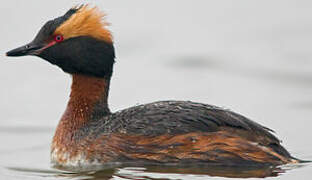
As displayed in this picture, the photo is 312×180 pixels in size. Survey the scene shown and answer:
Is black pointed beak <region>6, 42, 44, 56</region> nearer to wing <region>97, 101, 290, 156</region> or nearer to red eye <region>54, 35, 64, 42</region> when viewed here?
red eye <region>54, 35, 64, 42</region>

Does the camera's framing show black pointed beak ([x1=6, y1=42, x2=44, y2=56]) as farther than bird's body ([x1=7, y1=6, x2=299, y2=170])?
Yes

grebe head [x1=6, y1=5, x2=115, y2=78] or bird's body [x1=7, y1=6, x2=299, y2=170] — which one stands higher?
grebe head [x1=6, y1=5, x2=115, y2=78]

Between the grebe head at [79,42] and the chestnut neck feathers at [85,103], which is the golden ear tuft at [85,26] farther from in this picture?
the chestnut neck feathers at [85,103]

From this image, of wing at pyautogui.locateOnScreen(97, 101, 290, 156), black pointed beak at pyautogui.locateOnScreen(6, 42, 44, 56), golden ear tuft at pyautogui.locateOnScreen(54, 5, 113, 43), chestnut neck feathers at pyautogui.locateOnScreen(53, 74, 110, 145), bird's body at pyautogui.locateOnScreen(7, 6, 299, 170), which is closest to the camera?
bird's body at pyautogui.locateOnScreen(7, 6, 299, 170)

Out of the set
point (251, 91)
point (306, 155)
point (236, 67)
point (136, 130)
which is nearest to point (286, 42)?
point (236, 67)

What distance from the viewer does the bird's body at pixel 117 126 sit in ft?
42.0

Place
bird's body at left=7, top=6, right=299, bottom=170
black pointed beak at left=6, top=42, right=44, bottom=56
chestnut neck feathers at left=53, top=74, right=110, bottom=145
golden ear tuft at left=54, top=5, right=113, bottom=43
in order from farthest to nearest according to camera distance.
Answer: chestnut neck feathers at left=53, top=74, right=110, bottom=145, black pointed beak at left=6, top=42, right=44, bottom=56, golden ear tuft at left=54, top=5, right=113, bottom=43, bird's body at left=7, top=6, right=299, bottom=170

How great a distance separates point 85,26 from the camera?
1377 cm

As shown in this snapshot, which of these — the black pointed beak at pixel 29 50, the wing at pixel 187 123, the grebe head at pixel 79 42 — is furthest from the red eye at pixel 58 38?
the wing at pixel 187 123

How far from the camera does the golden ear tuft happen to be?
13719 mm

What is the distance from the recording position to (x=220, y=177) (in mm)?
12492

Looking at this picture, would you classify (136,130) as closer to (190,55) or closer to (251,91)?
(251,91)

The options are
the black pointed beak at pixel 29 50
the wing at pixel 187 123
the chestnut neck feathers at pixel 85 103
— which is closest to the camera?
the wing at pixel 187 123

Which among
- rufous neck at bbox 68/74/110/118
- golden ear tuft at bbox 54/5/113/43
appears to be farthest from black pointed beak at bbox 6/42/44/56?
rufous neck at bbox 68/74/110/118
